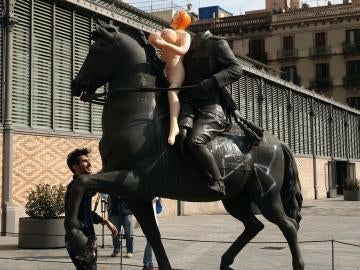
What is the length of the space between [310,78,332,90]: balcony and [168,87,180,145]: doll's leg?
50.8 metres

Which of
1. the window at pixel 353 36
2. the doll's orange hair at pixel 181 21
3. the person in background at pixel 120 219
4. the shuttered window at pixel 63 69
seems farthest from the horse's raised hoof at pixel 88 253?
the window at pixel 353 36

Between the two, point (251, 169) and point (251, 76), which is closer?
point (251, 169)

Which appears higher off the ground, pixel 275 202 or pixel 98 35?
pixel 98 35

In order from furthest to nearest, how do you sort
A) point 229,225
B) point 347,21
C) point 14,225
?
1. point 347,21
2. point 229,225
3. point 14,225

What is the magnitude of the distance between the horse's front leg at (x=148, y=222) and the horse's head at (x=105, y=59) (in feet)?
4.38

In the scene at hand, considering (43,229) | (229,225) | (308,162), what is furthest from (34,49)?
(308,162)

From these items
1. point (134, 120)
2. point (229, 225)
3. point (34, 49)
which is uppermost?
point (34, 49)

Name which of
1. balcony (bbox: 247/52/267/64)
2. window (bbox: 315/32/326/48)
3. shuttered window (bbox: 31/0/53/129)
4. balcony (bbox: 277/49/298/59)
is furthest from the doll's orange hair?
window (bbox: 315/32/326/48)

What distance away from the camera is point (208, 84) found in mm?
6023

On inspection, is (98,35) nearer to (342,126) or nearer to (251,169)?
(251,169)

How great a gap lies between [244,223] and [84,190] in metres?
2.31

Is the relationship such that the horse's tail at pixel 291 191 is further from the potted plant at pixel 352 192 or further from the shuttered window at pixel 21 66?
the potted plant at pixel 352 192

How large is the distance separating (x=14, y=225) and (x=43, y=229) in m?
3.38

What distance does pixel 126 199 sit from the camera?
6027 millimetres
